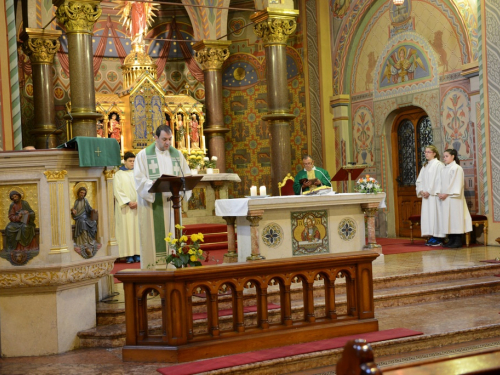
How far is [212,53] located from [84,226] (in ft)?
29.1

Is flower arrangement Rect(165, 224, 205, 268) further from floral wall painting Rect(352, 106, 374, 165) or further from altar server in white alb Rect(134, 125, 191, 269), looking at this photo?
floral wall painting Rect(352, 106, 374, 165)

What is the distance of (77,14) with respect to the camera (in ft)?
32.4

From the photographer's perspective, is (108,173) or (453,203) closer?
(108,173)

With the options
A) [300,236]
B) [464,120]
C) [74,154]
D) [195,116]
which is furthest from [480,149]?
[74,154]

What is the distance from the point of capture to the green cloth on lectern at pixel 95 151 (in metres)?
6.02

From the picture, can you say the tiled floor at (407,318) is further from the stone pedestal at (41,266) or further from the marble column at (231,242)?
the marble column at (231,242)

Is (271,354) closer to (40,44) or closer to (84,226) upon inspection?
(84,226)

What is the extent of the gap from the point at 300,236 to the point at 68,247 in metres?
3.69

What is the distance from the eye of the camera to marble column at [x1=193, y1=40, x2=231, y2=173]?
47.3ft

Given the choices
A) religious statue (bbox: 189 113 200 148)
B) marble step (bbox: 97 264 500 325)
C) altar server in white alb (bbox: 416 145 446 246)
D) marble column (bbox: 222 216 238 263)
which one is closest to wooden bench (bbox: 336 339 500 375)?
marble step (bbox: 97 264 500 325)

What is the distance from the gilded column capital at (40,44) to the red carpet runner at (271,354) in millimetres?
9647

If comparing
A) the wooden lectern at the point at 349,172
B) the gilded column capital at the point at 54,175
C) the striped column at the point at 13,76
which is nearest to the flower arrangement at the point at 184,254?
the gilded column capital at the point at 54,175

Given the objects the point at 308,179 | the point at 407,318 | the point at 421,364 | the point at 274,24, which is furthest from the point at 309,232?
the point at 421,364

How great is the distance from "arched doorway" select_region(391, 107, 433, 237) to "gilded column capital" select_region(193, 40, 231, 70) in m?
4.14
